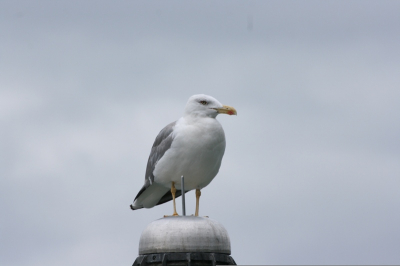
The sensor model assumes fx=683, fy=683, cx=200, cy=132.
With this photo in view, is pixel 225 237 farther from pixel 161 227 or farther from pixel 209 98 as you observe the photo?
pixel 209 98

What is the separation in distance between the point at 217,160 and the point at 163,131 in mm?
1502

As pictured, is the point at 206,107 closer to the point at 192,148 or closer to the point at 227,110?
the point at 227,110

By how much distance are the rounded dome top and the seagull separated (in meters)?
0.88

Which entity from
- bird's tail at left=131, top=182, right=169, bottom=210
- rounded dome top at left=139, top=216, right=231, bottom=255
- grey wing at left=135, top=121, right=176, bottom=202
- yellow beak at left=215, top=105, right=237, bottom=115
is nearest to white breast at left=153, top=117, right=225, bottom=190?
grey wing at left=135, top=121, right=176, bottom=202

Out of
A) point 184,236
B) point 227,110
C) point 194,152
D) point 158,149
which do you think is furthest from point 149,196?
point 227,110

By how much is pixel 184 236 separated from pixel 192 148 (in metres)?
2.01

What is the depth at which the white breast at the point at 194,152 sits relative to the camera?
1504cm

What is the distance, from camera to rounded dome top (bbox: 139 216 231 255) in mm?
14141

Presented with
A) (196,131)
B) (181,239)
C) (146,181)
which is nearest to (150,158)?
(146,181)

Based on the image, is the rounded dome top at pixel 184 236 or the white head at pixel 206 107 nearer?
the rounded dome top at pixel 184 236

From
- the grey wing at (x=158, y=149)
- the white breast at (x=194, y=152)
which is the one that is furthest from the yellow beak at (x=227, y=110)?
the grey wing at (x=158, y=149)

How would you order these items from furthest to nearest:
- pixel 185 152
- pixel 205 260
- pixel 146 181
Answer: pixel 146 181, pixel 185 152, pixel 205 260

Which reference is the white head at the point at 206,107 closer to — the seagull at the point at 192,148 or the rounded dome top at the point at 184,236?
the seagull at the point at 192,148

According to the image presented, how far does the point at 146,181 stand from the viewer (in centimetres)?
1631
